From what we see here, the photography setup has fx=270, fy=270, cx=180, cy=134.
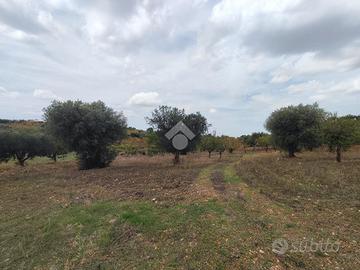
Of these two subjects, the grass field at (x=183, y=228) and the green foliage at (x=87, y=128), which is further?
the green foliage at (x=87, y=128)

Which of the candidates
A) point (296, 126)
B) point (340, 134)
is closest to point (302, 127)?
point (296, 126)

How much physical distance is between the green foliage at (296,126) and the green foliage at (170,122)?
47.1 ft

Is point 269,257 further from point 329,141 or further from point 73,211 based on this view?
point 329,141

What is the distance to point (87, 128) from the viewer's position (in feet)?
82.2

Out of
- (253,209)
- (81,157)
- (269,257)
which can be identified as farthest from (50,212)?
(81,157)

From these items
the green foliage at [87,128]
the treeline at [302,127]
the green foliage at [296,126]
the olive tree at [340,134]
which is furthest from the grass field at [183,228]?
the green foliage at [296,126]

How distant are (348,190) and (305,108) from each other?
2635 centimetres

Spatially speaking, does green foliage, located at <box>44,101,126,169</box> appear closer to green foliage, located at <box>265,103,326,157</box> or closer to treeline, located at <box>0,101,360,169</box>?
treeline, located at <box>0,101,360,169</box>

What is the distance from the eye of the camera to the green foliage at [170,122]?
26719 millimetres

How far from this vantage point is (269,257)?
5883mm

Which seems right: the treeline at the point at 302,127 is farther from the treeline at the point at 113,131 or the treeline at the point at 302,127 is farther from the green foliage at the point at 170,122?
the green foliage at the point at 170,122

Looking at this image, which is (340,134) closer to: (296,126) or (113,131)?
(296,126)

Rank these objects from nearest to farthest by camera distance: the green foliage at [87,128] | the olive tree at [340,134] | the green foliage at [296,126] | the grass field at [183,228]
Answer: the grass field at [183,228]
the green foliage at [87,128]
the olive tree at [340,134]
the green foliage at [296,126]

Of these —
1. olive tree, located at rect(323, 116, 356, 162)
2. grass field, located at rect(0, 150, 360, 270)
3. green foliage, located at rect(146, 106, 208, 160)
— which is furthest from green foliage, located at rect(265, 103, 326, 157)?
grass field, located at rect(0, 150, 360, 270)
